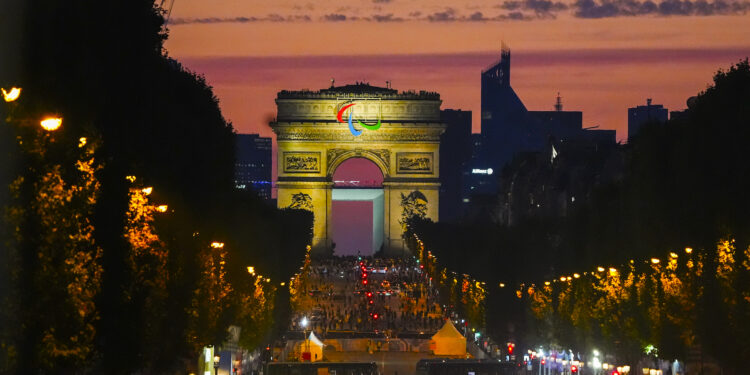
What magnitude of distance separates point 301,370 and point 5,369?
33.3 meters

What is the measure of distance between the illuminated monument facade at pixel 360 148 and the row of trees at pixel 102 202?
110633 mm

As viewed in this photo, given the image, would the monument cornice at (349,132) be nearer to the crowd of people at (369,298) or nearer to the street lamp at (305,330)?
the crowd of people at (369,298)

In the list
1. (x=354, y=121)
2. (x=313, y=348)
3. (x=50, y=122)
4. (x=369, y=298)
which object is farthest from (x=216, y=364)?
(x=354, y=121)

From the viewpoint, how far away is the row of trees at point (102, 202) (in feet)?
85.9

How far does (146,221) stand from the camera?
3778 centimetres

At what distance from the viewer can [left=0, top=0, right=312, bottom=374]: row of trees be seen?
26.2 m

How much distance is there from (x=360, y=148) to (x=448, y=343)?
9191cm

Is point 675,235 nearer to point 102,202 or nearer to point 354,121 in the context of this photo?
point 102,202

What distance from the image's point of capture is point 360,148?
163m

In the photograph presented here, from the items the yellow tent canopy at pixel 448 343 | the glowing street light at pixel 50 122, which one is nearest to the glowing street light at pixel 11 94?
the glowing street light at pixel 50 122

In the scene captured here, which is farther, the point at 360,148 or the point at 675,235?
the point at 360,148


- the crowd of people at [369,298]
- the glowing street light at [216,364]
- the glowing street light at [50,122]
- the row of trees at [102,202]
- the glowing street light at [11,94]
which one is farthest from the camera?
the crowd of people at [369,298]

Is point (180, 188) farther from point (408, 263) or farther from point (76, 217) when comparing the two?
point (408, 263)

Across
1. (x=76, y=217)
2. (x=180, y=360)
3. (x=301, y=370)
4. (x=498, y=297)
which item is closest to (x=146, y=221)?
(x=180, y=360)
